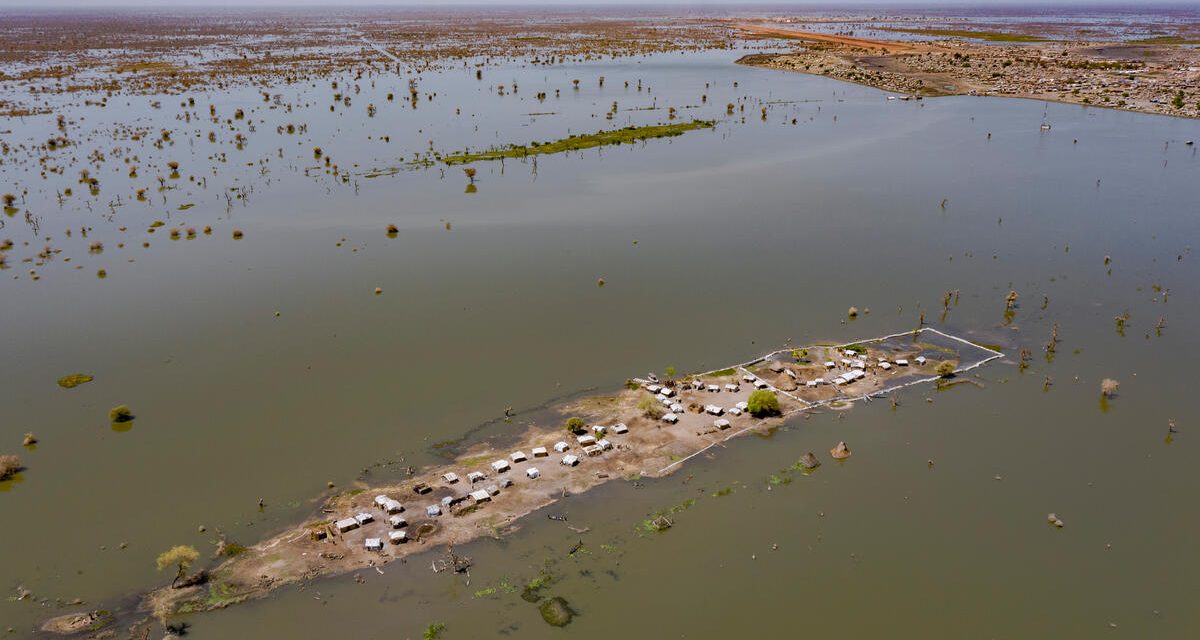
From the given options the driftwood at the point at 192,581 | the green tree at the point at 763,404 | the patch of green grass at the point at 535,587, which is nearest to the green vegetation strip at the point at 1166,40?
the green tree at the point at 763,404

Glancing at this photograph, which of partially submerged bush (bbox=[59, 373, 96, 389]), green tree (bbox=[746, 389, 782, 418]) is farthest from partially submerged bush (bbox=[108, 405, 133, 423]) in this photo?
green tree (bbox=[746, 389, 782, 418])

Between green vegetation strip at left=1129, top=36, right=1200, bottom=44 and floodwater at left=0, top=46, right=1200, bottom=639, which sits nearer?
floodwater at left=0, top=46, right=1200, bottom=639

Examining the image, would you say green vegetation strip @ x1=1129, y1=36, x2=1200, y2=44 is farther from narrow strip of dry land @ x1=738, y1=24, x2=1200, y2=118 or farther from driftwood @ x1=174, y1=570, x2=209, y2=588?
driftwood @ x1=174, y1=570, x2=209, y2=588

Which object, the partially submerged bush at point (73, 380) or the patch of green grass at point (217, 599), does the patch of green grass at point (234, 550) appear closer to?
the patch of green grass at point (217, 599)

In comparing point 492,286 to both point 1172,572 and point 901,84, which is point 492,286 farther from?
point 901,84

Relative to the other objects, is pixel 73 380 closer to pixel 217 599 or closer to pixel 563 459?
pixel 217 599
